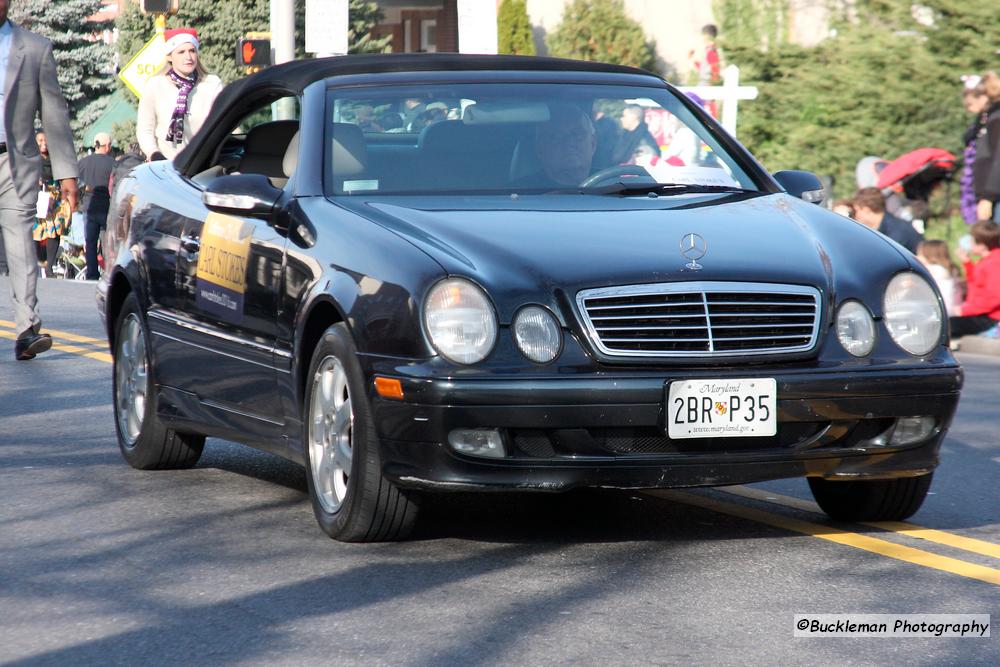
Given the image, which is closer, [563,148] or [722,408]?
[722,408]

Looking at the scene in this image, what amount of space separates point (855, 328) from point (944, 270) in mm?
8796

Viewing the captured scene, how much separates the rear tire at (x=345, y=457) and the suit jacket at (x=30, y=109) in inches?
221

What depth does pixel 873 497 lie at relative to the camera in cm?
635

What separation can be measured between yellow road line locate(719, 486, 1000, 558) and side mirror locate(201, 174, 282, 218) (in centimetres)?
194

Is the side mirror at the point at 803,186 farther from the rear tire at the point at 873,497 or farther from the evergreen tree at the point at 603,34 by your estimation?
the evergreen tree at the point at 603,34

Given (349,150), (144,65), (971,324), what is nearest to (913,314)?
(349,150)

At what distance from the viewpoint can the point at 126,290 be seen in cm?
809

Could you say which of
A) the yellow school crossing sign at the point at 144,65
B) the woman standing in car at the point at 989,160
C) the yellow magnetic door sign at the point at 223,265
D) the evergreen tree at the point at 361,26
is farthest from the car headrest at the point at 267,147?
the evergreen tree at the point at 361,26

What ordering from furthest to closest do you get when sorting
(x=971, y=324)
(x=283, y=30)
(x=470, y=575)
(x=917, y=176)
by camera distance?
(x=283, y=30)
(x=917, y=176)
(x=971, y=324)
(x=470, y=575)

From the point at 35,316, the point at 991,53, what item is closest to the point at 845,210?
the point at 991,53

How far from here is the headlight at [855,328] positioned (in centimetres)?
584

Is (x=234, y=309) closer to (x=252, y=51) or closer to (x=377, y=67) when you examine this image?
(x=377, y=67)

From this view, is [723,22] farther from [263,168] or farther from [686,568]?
[686,568]

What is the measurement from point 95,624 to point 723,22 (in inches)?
829
